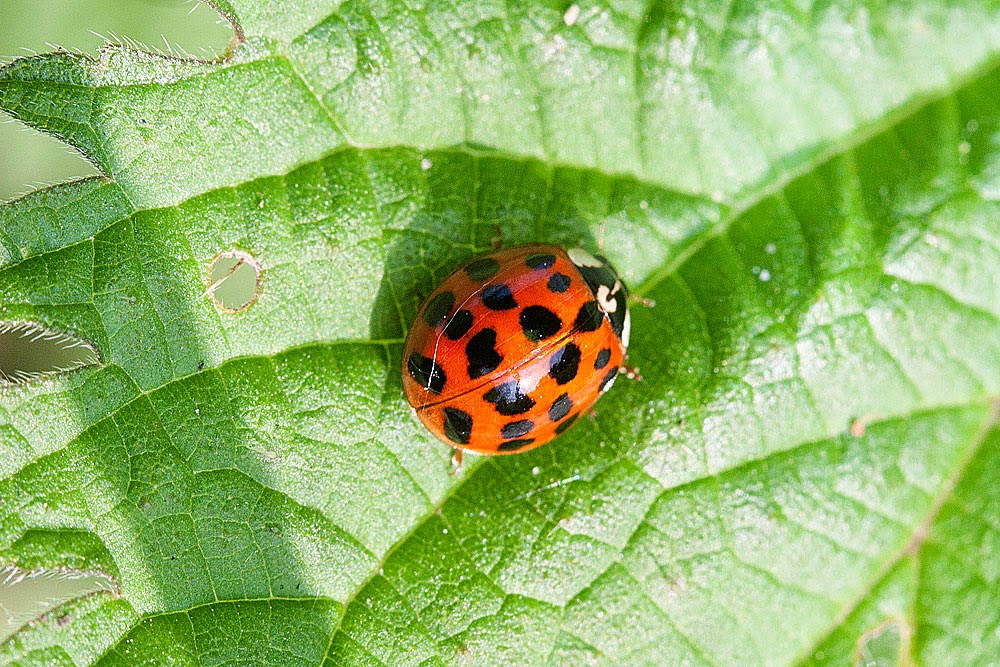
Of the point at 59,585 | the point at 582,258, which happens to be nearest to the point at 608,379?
the point at 582,258

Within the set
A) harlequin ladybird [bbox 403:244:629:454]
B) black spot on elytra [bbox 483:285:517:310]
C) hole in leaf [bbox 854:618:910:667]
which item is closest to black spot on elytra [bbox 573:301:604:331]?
harlequin ladybird [bbox 403:244:629:454]

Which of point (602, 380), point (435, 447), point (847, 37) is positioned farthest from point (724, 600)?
point (847, 37)

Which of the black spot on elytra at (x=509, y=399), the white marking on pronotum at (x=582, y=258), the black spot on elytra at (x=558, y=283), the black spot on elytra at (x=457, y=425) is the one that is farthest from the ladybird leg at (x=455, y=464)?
the white marking on pronotum at (x=582, y=258)

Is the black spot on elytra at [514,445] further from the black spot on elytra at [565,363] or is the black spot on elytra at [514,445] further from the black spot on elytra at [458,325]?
the black spot on elytra at [458,325]

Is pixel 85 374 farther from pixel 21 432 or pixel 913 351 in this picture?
pixel 913 351

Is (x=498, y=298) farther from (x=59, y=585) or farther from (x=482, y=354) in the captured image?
(x=59, y=585)

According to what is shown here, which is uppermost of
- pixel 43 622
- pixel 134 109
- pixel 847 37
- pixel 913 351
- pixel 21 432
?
pixel 134 109
